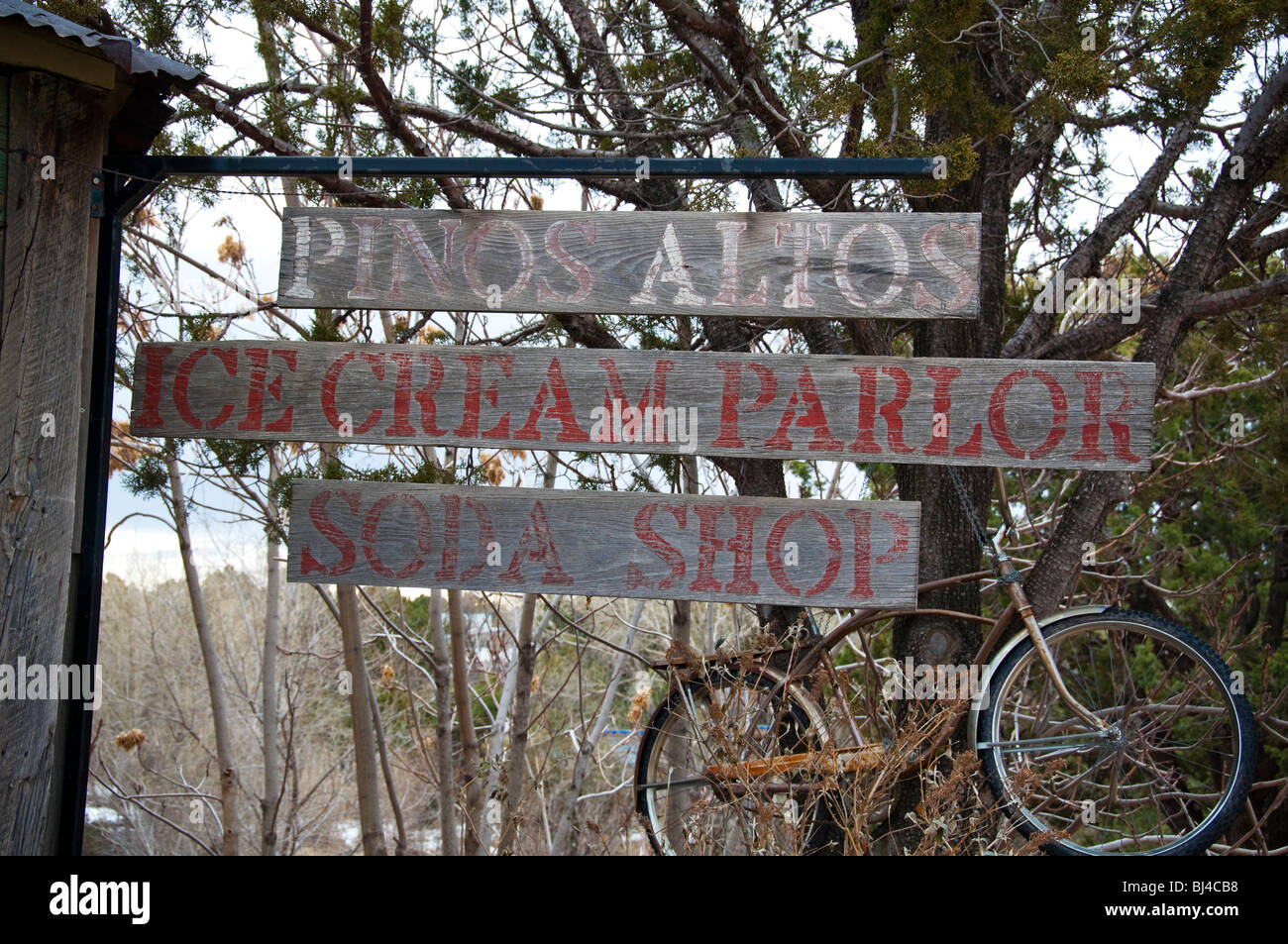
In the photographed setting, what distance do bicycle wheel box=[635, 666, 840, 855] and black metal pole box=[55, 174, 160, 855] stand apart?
75.1 inches

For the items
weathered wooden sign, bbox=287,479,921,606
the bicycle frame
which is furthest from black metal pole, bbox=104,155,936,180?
the bicycle frame

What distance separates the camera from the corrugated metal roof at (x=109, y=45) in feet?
9.45

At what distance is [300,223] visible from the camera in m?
3.34

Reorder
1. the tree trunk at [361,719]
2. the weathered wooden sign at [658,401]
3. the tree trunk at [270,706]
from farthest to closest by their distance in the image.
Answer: the tree trunk at [270,706], the tree trunk at [361,719], the weathered wooden sign at [658,401]

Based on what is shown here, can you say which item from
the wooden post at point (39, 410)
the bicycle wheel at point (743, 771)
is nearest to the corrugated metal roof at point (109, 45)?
the wooden post at point (39, 410)

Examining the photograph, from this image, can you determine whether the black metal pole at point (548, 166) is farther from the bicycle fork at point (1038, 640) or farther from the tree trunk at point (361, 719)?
the tree trunk at point (361, 719)

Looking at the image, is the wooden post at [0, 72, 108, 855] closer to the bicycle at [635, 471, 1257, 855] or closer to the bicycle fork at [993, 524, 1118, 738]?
the bicycle at [635, 471, 1257, 855]

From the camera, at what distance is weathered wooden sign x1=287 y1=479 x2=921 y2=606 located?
3.08m

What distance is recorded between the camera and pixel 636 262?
3225 mm

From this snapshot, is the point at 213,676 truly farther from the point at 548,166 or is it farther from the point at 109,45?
the point at 548,166

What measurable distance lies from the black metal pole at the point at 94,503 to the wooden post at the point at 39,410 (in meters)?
0.04

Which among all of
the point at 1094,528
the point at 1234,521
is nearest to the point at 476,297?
the point at 1094,528
